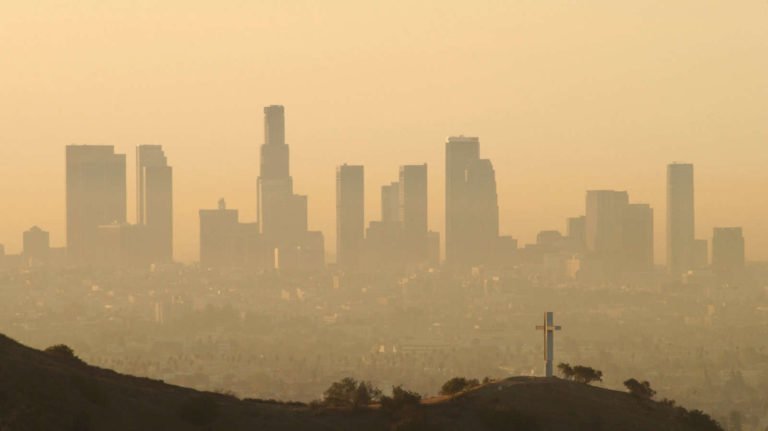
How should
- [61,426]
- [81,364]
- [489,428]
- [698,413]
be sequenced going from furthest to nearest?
1. [698,413]
2. [81,364]
3. [489,428]
4. [61,426]

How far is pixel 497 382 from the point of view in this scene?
206 ft

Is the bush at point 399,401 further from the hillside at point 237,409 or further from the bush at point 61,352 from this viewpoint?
the bush at point 61,352

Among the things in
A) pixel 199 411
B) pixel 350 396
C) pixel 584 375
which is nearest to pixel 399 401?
pixel 350 396

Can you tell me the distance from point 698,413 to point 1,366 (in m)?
37.2

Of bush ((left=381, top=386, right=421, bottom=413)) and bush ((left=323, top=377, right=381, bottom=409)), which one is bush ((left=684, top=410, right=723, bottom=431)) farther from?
bush ((left=323, top=377, right=381, bottom=409))

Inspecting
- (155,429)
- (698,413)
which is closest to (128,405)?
(155,429)

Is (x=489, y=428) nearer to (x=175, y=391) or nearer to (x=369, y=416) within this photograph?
(x=369, y=416)

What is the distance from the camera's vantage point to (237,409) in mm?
56688

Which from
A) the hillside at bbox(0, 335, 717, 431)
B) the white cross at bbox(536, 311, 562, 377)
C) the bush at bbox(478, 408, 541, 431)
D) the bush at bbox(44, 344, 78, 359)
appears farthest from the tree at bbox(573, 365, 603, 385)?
the bush at bbox(44, 344, 78, 359)

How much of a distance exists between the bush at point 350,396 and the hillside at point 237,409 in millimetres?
1662

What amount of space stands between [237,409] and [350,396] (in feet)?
27.8

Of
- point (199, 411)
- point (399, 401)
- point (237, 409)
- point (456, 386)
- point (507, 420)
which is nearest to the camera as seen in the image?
point (199, 411)

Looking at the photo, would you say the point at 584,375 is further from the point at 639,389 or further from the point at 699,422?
the point at 699,422

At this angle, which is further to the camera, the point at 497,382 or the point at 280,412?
the point at 497,382
